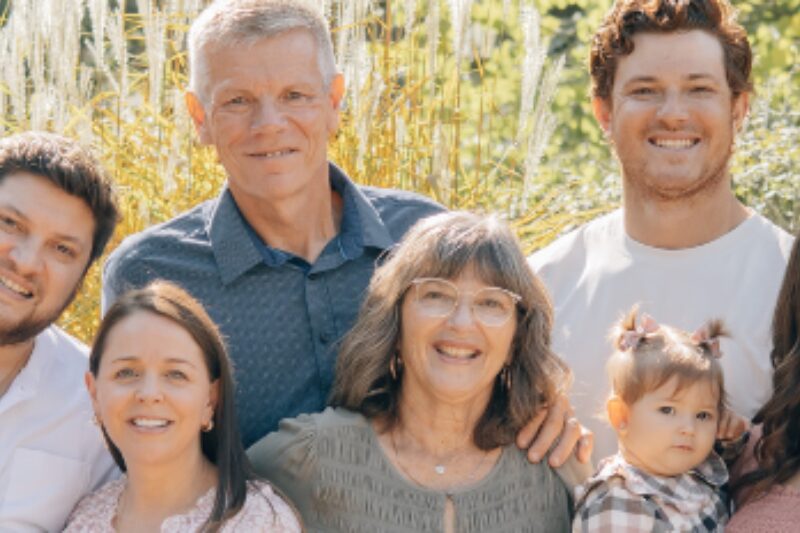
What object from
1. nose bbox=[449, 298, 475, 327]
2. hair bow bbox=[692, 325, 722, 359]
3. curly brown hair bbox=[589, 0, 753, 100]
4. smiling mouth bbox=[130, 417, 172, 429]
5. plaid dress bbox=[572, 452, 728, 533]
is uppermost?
curly brown hair bbox=[589, 0, 753, 100]

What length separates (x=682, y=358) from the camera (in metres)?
3.95

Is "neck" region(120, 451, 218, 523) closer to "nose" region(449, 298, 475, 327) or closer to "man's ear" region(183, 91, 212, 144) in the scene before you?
"nose" region(449, 298, 475, 327)

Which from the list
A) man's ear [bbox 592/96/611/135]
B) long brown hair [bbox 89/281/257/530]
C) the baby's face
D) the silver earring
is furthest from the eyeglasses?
man's ear [bbox 592/96/611/135]

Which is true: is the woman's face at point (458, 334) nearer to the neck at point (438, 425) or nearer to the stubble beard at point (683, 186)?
the neck at point (438, 425)

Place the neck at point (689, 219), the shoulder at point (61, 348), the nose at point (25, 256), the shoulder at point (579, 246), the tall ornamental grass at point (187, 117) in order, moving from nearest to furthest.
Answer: the nose at point (25, 256) → the shoulder at point (61, 348) → the neck at point (689, 219) → the shoulder at point (579, 246) → the tall ornamental grass at point (187, 117)

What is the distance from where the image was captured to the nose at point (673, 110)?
4.41 metres

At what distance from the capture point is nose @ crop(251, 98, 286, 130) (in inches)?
171

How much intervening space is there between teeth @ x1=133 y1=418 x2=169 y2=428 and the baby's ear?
3.81 ft

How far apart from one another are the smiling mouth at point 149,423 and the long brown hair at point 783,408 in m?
1.47

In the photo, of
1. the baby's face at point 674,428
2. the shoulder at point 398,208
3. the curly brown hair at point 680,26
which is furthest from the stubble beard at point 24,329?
the curly brown hair at point 680,26

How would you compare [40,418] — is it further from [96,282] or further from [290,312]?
[96,282]

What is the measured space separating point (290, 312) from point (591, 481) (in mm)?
985

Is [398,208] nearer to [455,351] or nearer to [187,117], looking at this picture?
[455,351]

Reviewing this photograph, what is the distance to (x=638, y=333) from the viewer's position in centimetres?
403
